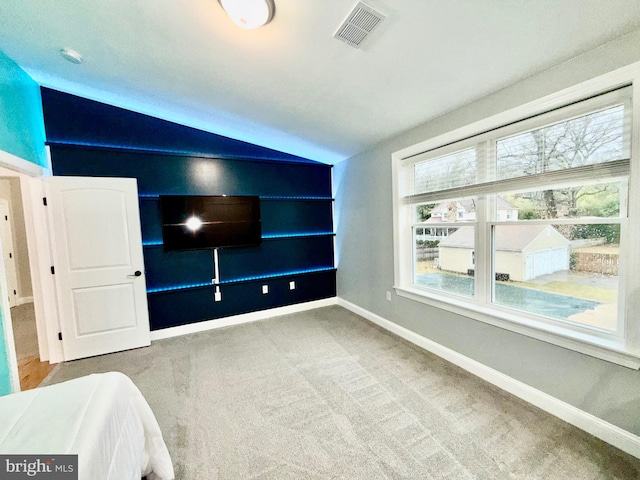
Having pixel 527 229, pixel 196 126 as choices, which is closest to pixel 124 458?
pixel 527 229

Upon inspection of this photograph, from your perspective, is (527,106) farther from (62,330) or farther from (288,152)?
(62,330)

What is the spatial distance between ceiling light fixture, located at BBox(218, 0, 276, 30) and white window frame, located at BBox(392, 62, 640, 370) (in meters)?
1.78

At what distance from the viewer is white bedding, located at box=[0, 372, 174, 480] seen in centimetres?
94

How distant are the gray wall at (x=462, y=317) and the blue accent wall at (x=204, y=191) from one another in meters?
0.52

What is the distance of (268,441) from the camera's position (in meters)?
1.67

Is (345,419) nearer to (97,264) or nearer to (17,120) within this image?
(97,264)

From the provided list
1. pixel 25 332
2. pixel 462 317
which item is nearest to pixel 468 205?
pixel 462 317

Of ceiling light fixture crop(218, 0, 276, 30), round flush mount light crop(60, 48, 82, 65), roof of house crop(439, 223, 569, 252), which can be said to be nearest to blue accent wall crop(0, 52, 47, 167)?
round flush mount light crop(60, 48, 82, 65)

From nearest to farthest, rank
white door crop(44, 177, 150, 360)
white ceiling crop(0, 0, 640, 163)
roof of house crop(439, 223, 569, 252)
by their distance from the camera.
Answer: white ceiling crop(0, 0, 640, 163)
roof of house crop(439, 223, 569, 252)
white door crop(44, 177, 150, 360)

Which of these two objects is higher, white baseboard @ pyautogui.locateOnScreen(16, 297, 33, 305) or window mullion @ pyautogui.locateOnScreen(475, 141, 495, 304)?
window mullion @ pyautogui.locateOnScreen(475, 141, 495, 304)

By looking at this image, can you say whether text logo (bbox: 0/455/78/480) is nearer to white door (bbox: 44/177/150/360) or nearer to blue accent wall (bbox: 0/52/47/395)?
blue accent wall (bbox: 0/52/47/395)

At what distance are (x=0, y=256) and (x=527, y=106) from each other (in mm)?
4082

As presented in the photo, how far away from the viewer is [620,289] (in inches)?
62.0

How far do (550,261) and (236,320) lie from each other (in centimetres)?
361
